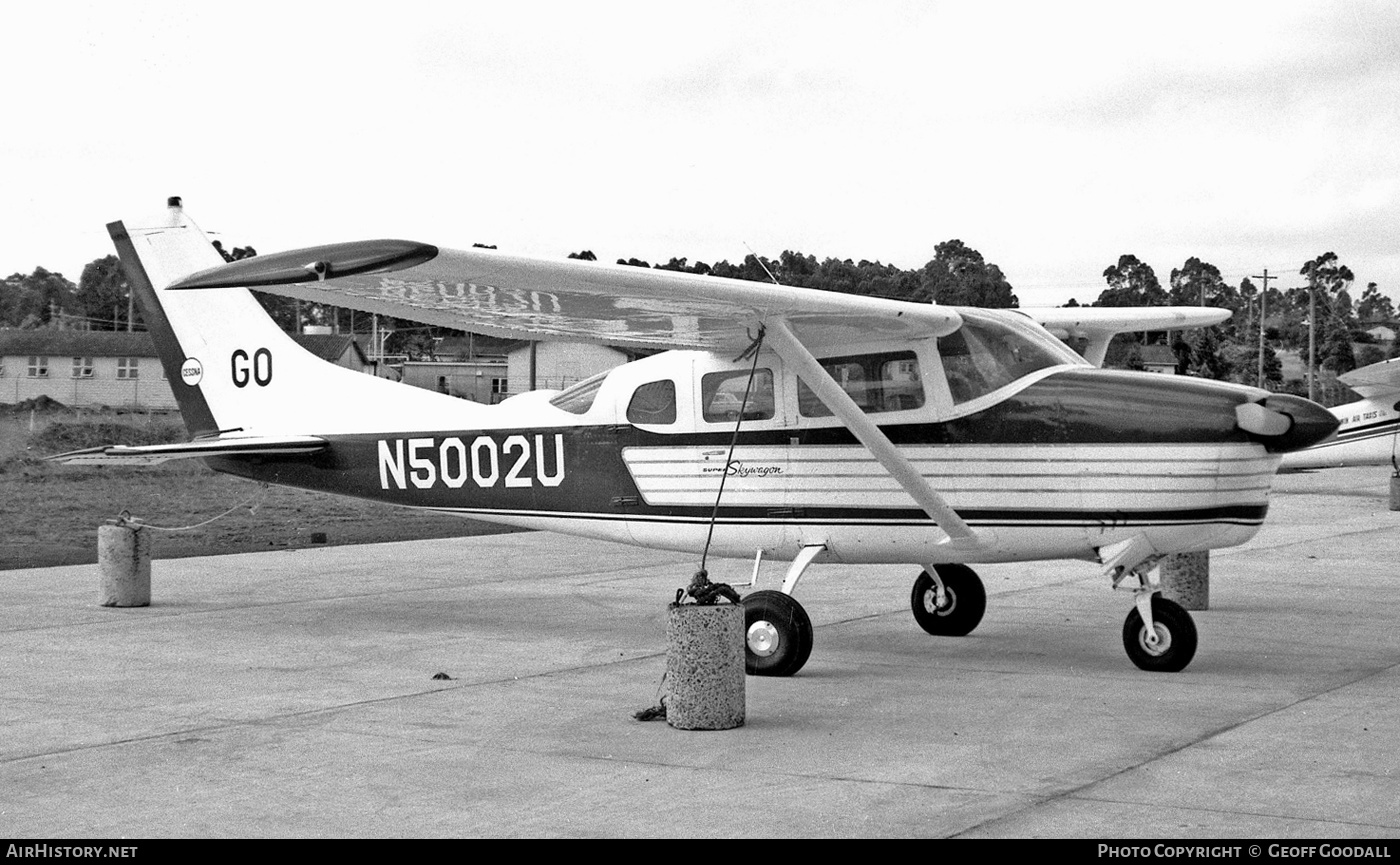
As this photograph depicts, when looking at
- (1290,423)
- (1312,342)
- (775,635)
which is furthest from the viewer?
(1312,342)

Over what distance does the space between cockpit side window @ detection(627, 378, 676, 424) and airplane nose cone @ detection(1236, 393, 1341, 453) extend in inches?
151

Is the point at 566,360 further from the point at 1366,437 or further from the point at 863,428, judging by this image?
the point at 863,428

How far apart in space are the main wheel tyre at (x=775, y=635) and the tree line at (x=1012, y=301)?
221 centimetres

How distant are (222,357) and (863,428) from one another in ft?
21.2

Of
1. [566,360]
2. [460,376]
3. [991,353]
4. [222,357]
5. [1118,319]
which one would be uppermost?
[460,376]

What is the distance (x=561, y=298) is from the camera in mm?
8719

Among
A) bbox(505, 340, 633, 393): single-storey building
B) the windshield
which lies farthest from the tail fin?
bbox(505, 340, 633, 393): single-storey building

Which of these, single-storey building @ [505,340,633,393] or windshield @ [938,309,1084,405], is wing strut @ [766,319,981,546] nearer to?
windshield @ [938,309,1084,405]

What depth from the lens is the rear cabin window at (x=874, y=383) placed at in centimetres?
970

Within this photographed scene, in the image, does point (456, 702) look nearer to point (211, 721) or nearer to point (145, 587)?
point (211, 721)

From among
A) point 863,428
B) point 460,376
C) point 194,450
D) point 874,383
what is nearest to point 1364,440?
point 874,383

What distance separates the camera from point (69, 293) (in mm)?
140875

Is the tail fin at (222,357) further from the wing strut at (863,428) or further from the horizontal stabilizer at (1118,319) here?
the horizontal stabilizer at (1118,319)
